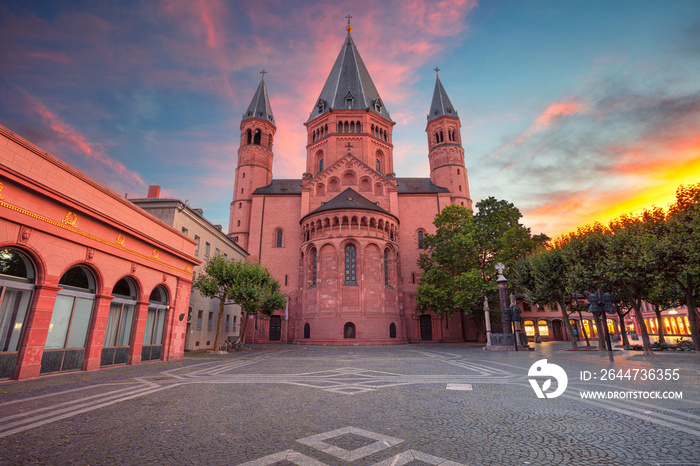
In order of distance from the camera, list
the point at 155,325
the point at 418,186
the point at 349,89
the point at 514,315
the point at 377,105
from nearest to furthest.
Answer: the point at 155,325 → the point at 514,315 → the point at 418,186 → the point at 349,89 → the point at 377,105

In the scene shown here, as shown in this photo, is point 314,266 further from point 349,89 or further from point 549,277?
point 349,89

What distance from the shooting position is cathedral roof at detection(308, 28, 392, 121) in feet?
167

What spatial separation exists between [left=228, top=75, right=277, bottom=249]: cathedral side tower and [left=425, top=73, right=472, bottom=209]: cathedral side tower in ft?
84.3

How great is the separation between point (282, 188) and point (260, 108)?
14.3m

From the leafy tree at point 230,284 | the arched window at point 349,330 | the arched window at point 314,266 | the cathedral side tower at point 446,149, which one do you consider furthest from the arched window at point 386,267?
the leafy tree at point 230,284

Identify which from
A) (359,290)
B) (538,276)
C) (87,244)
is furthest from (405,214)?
(87,244)

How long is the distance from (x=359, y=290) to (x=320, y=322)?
542 centimetres

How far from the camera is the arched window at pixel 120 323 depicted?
46.8 feet

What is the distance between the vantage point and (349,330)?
35.8 m

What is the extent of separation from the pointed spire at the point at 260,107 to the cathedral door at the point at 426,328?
3790cm

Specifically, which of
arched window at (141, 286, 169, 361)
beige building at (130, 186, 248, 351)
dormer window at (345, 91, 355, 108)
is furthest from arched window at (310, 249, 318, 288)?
dormer window at (345, 91, 355, 108)

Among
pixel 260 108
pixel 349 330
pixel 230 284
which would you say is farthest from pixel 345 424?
pixel 260 108

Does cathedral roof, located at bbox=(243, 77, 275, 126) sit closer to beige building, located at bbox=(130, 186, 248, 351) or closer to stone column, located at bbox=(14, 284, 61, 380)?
beige building, located at bbox=(130, 186, 248, 351)

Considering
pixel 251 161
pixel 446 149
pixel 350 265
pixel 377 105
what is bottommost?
pixel 350 265
